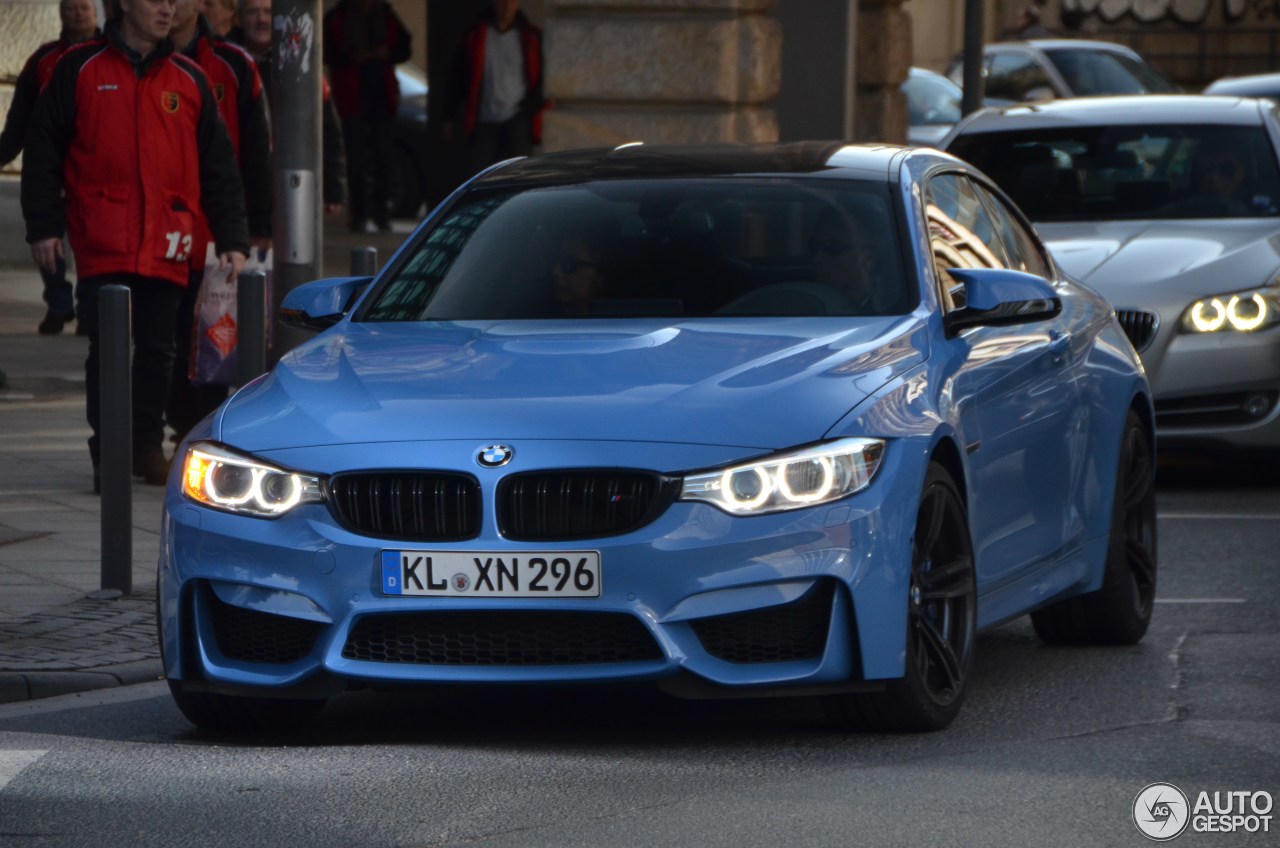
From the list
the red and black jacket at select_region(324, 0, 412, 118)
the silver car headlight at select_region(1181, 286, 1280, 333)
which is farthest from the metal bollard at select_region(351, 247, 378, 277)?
the red and black jacket at select_region(324, 0, 412, 118)

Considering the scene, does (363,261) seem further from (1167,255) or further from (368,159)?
(368,159)

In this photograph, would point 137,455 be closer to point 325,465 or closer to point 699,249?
point 699,249

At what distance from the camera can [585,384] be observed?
6.30m

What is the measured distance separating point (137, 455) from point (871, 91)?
34.4 feet

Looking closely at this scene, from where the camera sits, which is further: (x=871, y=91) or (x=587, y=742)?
(x=871, y=91)

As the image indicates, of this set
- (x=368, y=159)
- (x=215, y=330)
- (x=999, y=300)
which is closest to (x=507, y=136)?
(x=368, y=159)

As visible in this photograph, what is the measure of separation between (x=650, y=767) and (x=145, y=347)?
5.32 meters

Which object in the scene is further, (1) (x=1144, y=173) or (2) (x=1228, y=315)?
(1) (x=1144, y=173)

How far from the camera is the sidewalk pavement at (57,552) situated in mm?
7426

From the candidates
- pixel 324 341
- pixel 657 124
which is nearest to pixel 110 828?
pixel 324 341

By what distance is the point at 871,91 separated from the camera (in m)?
20.7

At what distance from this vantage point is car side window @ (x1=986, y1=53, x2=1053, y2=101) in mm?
25578

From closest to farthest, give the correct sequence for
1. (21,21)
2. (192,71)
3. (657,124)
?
(192,71) < (657,124) < (21,21)

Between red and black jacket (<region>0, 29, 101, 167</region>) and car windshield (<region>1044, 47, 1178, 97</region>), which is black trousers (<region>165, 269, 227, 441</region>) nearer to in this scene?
red and black jacket (<region>0, 29, 101, 167</region>)
